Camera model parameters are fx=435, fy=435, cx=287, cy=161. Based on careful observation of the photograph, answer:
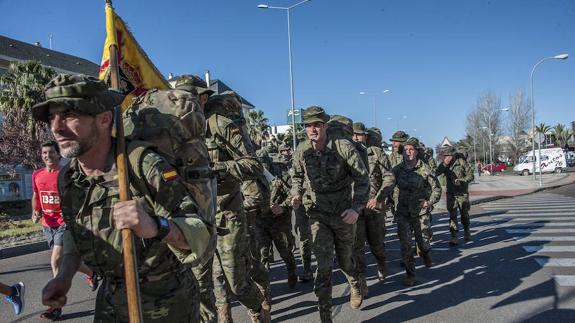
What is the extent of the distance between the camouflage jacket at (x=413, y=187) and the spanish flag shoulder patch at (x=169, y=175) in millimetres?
4587

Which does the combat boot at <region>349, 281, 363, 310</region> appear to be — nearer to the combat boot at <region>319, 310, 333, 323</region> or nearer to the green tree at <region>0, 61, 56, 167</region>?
the combat boot at <region>319, 310, 333, 323</region>

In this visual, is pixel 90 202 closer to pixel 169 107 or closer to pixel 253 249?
pixel 169 107

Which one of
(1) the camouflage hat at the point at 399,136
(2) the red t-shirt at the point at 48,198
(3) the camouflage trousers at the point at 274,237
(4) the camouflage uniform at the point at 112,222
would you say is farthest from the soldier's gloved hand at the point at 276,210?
(4) the camouflage uniform at the point at 112,222

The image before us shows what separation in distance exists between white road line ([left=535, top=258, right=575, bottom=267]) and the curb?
10.3m

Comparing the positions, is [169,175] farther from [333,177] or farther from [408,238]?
[408,238]

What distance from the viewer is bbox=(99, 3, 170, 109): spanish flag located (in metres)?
2.91

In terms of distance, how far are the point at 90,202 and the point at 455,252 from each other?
24.8 ft

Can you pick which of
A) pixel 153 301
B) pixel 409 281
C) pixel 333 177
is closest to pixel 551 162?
pixel 409 281

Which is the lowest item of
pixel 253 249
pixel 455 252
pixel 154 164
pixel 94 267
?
pixel 455 252

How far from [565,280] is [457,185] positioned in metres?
3.69

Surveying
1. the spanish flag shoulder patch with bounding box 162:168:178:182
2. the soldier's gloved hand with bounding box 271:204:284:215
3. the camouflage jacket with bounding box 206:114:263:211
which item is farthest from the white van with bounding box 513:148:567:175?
the spanish flag shoulder patch with bounding box 162:168:178:182

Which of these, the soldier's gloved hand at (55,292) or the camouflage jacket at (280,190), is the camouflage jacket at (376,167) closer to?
the camouflage jacket at (280,190)

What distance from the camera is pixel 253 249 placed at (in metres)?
4.72

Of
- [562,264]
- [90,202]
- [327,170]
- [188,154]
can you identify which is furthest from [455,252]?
[90,202]
